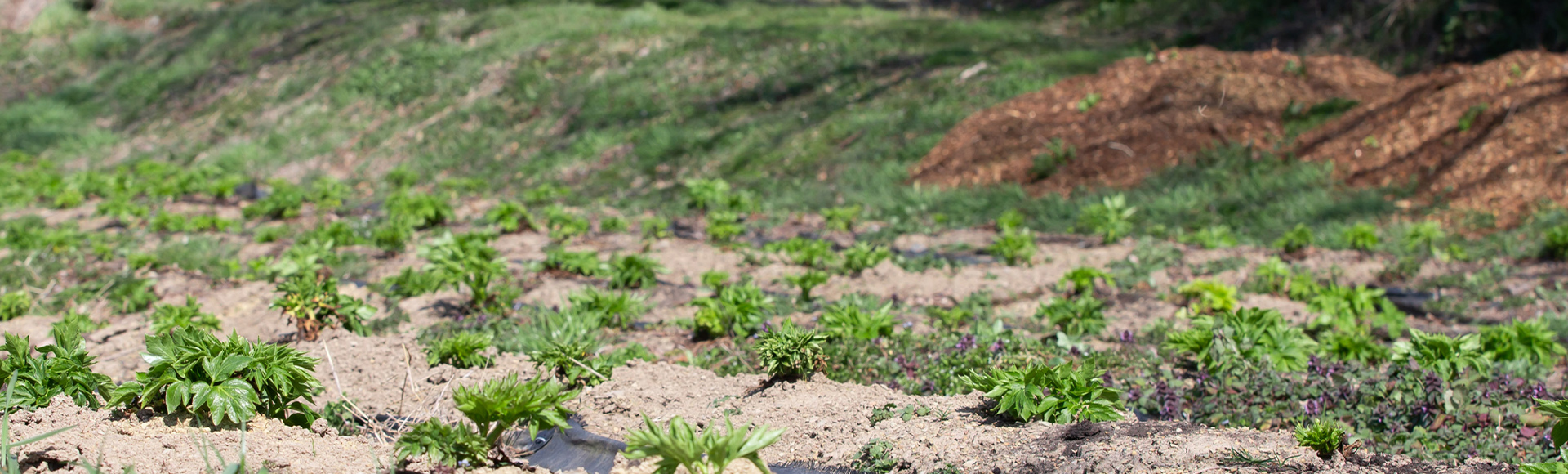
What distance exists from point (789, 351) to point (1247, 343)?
177 centimetres

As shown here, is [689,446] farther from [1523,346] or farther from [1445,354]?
[1523,346]

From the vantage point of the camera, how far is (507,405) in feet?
8.71

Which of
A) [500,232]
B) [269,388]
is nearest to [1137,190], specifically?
[500,232]

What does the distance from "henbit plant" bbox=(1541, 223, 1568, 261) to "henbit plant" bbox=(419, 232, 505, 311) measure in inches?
225

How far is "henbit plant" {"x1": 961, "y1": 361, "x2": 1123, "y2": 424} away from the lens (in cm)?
288

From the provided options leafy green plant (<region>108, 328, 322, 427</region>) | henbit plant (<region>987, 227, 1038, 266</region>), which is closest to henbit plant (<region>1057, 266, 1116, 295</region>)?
henbit plant (<region>987, 227, 1038, 266</region>)

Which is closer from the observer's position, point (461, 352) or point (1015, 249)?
point (461, 352)

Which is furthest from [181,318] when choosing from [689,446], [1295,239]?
[1295,239]

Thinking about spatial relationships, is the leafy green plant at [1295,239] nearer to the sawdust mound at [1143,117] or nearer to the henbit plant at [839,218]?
the sawdust mound at [1143,117]

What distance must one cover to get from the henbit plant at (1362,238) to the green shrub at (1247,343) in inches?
102

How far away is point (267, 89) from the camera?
1473 cm

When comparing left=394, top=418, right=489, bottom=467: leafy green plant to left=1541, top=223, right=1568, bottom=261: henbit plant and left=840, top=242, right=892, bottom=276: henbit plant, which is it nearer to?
left=840, top=242, right=892, bottom=276: henbit plant

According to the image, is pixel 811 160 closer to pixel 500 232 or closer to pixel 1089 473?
pixel 500 232

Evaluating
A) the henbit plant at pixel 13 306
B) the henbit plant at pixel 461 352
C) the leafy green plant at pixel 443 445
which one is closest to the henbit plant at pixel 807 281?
the henbit plant at pixel 461 352
